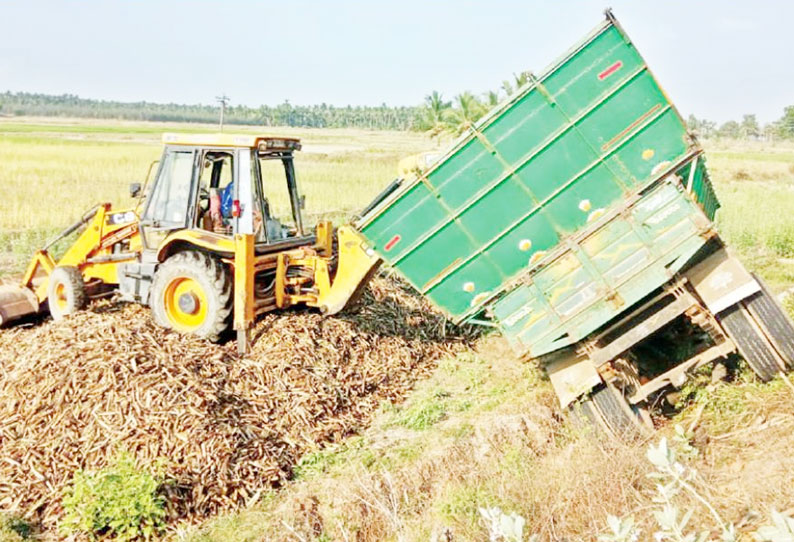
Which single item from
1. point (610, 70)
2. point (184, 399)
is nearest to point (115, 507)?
point (184, 399)

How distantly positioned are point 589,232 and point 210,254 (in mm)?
4273

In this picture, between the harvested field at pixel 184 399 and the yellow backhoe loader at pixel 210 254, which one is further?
the yellow backhoe loader at pixel 210 254

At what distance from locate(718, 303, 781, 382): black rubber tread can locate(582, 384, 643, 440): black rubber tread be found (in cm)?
104

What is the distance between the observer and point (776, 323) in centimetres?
622

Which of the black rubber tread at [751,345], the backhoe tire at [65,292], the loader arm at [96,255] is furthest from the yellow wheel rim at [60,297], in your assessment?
the black rubber tread at [751,345]

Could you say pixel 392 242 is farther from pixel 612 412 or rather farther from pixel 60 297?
pixel 60 297

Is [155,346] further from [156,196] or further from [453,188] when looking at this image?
[453,188]

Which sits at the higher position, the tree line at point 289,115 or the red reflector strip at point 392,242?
the tree line at point 289,115

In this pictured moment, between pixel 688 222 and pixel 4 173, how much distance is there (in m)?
25.3

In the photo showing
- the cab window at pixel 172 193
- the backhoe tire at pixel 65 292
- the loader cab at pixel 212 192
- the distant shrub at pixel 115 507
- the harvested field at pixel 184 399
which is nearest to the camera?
the distant shrub at pixel 115 507

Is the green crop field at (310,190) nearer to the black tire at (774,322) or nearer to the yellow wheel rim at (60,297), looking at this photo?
the yellow wheel rim at (60,297)

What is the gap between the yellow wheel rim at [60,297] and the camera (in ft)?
30.5

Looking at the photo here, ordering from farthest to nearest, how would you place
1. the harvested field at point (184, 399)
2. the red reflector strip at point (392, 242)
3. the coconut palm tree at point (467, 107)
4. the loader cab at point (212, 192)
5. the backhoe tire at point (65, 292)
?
the coconut palm tree at point (467, 107)
the backhoe tire at point (65, 292)
the loader cab at point (212, 192)
the red reflector strip at point (392, 242)
the harvested field at point (184, 399)

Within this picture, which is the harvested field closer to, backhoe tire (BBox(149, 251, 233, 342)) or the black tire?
backhoe tire (BBox(149, 251, 233, 342))
